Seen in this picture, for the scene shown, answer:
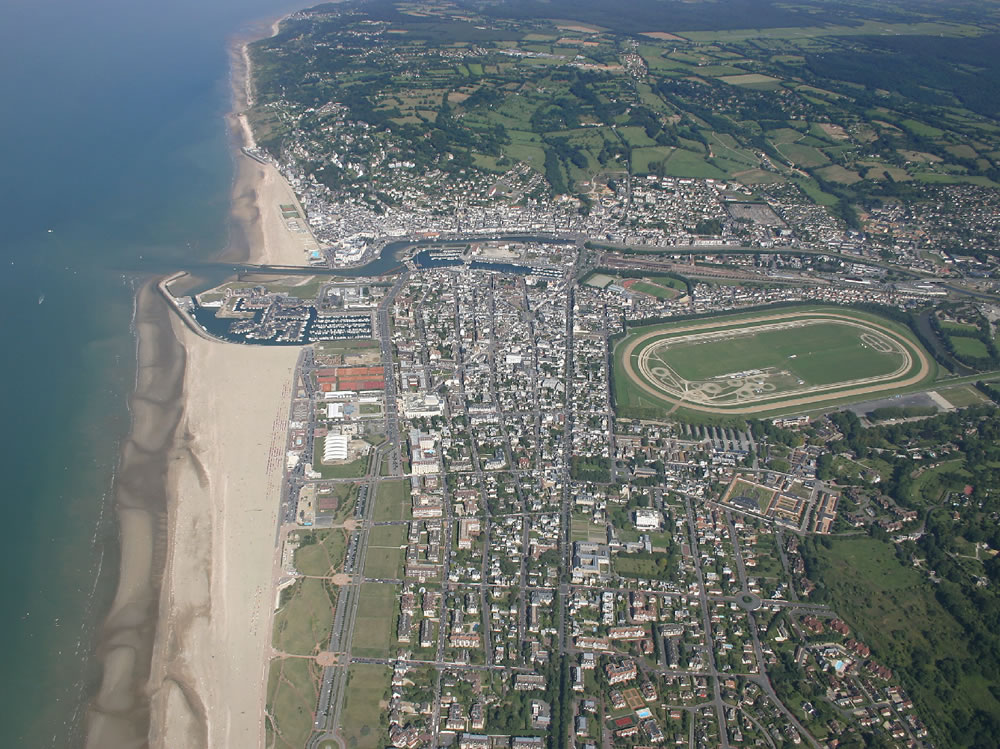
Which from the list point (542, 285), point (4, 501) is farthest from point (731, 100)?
point (4, 501)

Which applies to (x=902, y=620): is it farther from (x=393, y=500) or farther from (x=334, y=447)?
(x=334, y=447)

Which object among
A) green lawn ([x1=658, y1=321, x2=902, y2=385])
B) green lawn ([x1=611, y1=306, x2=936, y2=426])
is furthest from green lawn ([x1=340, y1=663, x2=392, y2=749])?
green lawn ([x1=658, y1=321, x2=902, y2=385])

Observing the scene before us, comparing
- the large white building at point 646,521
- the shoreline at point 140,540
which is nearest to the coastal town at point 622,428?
the large white building at point 646,521

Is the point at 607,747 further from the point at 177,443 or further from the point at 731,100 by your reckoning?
the point at 731,100

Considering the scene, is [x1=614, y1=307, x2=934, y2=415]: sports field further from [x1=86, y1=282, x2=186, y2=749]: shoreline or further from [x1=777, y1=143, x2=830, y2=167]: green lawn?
[x1=777, y1=143, x2=830, y2=167]: green lawn

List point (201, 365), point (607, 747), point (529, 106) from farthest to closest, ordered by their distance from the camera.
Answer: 1. point (529, 106)
2. point (201, 365)
3. point (607, 747)
